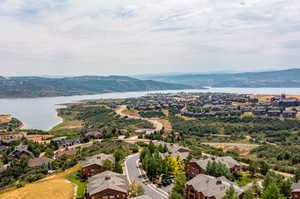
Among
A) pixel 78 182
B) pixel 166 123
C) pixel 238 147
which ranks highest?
pixel 78 182

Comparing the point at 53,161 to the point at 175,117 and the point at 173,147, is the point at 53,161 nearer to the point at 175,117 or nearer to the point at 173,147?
the point at 173,147

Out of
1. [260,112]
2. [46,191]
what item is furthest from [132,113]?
[46,191]

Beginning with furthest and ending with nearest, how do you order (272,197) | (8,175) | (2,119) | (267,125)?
(2,119)
(267,125)
(8,175)
(272,197)

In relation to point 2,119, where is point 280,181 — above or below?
above

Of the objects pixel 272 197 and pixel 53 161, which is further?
pixel 53 161

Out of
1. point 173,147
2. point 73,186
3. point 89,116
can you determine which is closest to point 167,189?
point 73,186

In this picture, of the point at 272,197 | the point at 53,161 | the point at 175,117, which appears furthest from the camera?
the point at 175,117

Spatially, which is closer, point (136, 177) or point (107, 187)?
point (107, 187)

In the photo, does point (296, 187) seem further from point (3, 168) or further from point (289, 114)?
point (289, 114)
